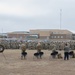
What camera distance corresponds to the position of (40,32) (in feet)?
342

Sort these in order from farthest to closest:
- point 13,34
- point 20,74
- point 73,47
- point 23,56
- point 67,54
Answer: point 13,34 < point 73,47 < point 23,56 < point 67,54 < point 20,74

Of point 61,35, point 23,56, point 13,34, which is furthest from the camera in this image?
point 13,34

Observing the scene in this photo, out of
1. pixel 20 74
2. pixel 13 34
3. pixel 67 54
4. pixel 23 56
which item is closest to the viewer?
pixel 20 74

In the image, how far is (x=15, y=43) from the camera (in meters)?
54.1

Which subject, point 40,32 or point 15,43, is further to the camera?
point 40,32

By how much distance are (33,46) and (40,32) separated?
51.8m

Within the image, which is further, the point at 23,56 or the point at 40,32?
the point at 40,32

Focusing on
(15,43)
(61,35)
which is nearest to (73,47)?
(15,43)

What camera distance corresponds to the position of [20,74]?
17.4m

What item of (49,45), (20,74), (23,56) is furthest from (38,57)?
(49,45)

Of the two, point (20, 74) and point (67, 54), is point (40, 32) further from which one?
point (20, 74)

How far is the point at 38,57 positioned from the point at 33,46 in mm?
23796

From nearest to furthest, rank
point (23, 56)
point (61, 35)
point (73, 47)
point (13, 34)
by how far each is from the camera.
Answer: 1. point (23, 56)
2. point (73, 47)
3. point (61, 35)
4. point (13, 34)

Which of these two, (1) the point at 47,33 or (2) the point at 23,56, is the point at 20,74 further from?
(1) the point at 47,33
